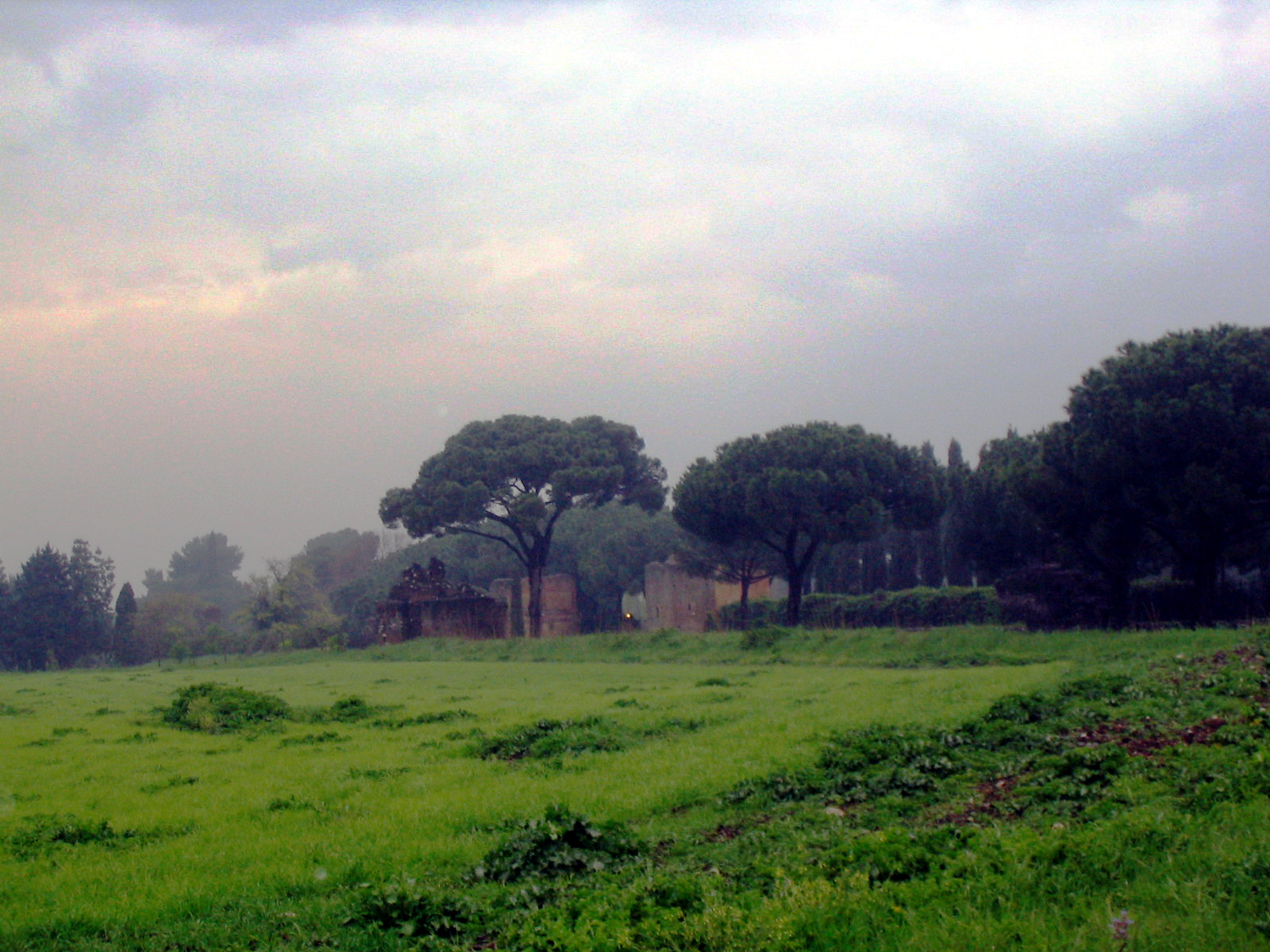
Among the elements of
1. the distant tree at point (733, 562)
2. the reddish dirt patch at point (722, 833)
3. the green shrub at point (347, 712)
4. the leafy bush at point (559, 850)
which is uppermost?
the distant tree at point (733, 562)

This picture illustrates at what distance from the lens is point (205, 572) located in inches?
5881

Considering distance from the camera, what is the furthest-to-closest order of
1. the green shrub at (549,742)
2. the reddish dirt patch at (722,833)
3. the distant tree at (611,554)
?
the distant tree at (611,554) → the green shrub at (549,742) → the reddish dirt patch at (722,833)

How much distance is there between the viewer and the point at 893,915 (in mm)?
4586

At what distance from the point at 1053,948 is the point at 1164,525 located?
1115 inches

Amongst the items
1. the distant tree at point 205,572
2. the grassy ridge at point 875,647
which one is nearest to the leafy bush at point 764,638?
the grassy ridge at point 875,647

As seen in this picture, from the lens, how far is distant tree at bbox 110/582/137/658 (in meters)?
72.3

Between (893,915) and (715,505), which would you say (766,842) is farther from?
(715,505)

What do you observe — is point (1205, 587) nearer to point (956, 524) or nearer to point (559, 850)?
point (956, 524)

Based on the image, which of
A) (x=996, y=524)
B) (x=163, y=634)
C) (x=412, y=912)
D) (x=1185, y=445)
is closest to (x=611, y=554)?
(x=996, y=524)

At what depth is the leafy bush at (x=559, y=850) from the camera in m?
6.51

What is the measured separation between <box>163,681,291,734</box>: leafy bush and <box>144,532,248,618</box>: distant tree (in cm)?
12985

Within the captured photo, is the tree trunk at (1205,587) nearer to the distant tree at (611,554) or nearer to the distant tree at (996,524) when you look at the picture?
the distant tree at (996,524)

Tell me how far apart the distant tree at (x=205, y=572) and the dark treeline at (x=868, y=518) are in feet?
217

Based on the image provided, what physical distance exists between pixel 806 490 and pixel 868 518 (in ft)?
8.96
